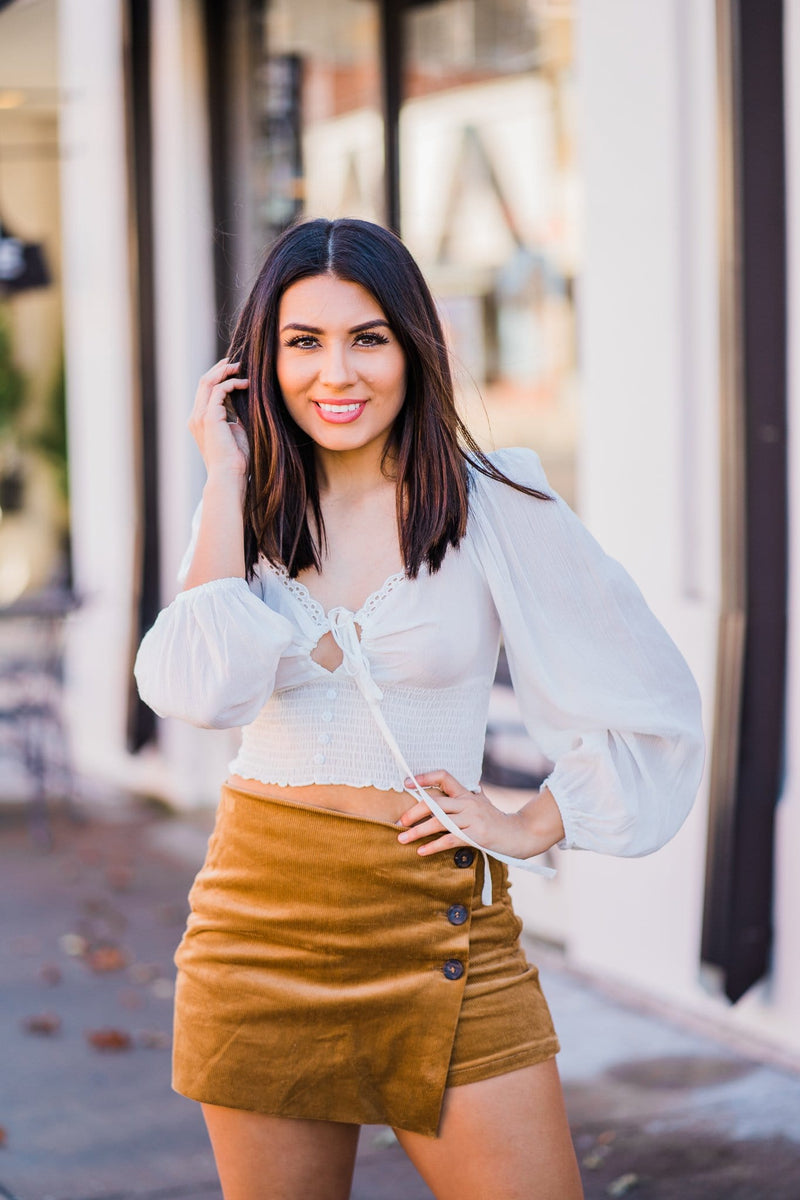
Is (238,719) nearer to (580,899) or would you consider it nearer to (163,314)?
(580,899)

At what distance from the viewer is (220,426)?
2225 mm

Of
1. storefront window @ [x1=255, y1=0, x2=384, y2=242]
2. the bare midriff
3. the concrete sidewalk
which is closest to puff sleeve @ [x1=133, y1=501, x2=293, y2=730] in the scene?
the bare midriff

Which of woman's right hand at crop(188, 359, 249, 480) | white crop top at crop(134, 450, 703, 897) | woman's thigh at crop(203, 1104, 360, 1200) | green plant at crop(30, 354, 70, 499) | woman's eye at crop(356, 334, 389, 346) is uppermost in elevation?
green plant at crop(30, 354, 70, 499)

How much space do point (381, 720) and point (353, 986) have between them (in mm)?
361

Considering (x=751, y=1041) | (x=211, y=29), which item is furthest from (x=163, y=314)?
(x=751, y=1041)

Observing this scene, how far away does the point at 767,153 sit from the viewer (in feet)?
13.2

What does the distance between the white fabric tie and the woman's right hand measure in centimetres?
28

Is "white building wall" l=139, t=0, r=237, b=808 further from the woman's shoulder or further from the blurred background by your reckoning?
the woman's shoulder

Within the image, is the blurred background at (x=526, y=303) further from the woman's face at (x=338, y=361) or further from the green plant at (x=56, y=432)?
the green plant at (x=56, y=432)

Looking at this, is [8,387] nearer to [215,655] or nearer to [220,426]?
[220,426]

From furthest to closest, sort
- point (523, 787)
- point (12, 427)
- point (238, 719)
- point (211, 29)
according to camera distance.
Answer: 1. point (12, 427)
2. point (211, 29)
3. point (523, 787)
4. point (238, 719)

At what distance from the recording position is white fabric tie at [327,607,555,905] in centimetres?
209

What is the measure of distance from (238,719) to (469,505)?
0.45 metres

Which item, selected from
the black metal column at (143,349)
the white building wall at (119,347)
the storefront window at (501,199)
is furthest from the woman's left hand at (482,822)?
the black metal column at (143,349)
